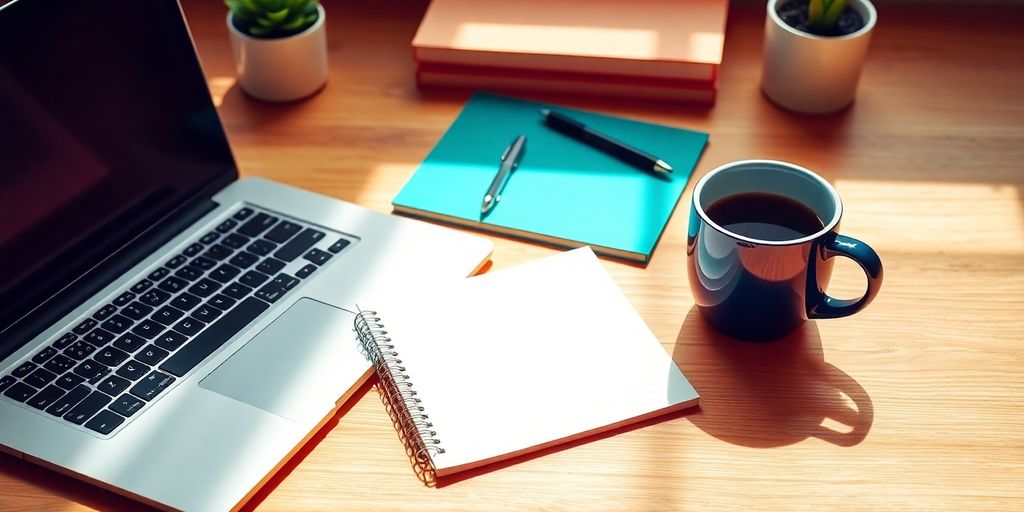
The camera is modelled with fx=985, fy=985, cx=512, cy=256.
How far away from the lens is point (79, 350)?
80cm

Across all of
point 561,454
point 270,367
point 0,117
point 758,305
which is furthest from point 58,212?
point 758,305

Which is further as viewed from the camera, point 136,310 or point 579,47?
point 579,47

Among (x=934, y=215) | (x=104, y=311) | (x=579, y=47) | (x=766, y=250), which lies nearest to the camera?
(x=766, y=250)

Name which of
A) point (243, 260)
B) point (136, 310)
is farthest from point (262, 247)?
point (136, 310)

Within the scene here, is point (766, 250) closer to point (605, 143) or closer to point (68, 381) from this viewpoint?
point (605, 143)

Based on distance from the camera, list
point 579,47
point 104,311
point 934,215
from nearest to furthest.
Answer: point 104,311 < point 934,215 < point 579,47

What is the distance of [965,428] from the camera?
0.75 m

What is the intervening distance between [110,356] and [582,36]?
604mm

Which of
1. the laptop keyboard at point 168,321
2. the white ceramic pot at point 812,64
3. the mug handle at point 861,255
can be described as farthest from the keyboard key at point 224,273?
the white ceramic pot at point 812,64

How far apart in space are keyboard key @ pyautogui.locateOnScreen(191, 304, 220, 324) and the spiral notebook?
13 cm

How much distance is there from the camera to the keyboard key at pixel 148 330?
81 cm

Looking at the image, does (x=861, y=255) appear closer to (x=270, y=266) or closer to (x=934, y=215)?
(x=934, y=215)

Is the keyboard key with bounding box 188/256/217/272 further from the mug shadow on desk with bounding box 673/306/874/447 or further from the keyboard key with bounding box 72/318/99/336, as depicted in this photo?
the mug shadow on desk with bounding box 673/306/874/447

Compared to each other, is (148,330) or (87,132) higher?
(87,132)
